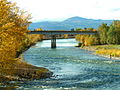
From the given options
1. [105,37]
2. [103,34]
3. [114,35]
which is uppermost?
[103,34]

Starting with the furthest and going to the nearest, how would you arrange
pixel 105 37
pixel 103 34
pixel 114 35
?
pixel 103 34 < pixel 105 37 < pixel 114 35

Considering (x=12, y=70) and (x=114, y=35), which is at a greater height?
(x=114, y=35)

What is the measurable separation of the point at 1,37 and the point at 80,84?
57.4ft

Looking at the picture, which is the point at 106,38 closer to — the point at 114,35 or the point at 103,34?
the point at 103,34

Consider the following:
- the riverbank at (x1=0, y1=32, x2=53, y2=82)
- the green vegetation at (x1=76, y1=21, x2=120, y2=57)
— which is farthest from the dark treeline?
the riverbank at (x1=0, y1=32, x2=53, y2=82)

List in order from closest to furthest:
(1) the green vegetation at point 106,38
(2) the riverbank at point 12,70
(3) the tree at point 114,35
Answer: (2) the riverbank at point 12,70, (1) the green vegetation at point 106,38, (3) the tree at point 114,35

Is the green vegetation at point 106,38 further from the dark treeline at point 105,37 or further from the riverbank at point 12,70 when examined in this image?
the riverbank at point 12,70

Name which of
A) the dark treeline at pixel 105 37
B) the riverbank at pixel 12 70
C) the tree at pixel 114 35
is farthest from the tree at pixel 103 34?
the riverbank at pixel 12 70

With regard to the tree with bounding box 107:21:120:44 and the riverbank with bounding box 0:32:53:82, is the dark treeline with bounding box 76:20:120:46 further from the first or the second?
the riverbank with bounding box 0:32:53:82

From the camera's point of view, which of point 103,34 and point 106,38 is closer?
point 106,38

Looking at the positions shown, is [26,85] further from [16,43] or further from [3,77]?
[16,43]

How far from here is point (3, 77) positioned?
48.5 m

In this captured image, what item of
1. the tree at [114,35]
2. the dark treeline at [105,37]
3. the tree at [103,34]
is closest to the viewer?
the tree at [114,35]

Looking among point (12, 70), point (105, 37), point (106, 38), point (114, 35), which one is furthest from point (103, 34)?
point (12, 70)
